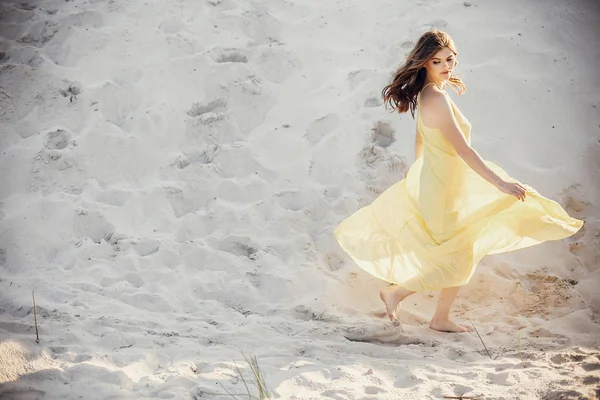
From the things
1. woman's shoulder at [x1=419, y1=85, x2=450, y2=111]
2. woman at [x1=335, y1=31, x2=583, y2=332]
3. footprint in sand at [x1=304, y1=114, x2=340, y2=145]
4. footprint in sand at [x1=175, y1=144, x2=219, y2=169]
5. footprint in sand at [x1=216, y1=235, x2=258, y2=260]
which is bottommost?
footprint in sand at [x1=216, y1=235, x2=258, y2=260]

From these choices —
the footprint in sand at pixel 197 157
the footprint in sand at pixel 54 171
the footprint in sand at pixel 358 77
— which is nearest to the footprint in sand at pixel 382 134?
the footprint in sand at pixel 358 77

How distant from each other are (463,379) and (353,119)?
6.88 ft

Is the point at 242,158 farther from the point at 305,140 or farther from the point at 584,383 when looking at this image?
the point at 584,383

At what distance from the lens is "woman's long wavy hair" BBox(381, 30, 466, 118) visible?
3162mm

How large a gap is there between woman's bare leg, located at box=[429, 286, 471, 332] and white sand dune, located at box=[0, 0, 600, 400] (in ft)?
0.19

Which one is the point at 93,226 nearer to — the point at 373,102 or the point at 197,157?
the point at 197,157

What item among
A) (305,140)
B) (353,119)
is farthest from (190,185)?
(353,119)

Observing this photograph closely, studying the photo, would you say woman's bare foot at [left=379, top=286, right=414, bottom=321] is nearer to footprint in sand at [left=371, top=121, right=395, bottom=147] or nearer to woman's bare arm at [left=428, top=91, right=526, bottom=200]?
woman's bare arm at [left=428, top=91, right=526, bottom=200]

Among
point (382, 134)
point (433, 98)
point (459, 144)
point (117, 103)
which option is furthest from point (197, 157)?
point (459, 144)

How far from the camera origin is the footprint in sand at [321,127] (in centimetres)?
451

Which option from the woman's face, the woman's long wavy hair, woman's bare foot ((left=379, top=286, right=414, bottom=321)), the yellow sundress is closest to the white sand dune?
woman's bare foot ((left=379, top=286, right=414, bottom=321))

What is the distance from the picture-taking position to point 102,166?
4.38 metres

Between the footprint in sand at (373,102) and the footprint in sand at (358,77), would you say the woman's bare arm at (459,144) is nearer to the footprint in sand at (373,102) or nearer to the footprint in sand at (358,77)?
the footprint in sand at (373,102)

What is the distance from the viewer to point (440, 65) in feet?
10.5
